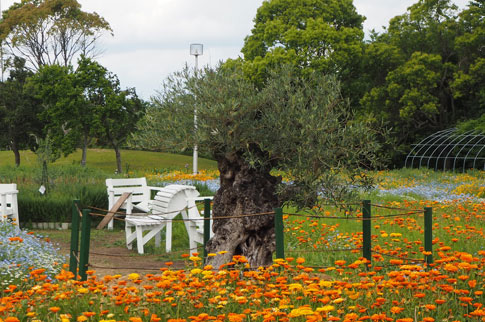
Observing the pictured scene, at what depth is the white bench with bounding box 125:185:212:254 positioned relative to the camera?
8.12 metres

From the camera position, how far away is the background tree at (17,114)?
31484mm

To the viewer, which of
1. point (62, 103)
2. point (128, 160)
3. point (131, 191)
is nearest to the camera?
point (131, 191)

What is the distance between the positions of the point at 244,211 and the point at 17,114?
2923 centimetres

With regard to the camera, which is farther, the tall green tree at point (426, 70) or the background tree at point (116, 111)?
the background tree at point (116, 111)

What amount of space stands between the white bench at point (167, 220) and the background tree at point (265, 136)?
2.37m

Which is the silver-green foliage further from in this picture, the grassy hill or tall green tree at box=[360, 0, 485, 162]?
the grassy hill

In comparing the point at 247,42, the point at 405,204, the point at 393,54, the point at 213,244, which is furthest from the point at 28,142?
the point at 213,244

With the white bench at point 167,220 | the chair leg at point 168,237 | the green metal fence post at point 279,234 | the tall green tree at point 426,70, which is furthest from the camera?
the tall green tree at point 426,70

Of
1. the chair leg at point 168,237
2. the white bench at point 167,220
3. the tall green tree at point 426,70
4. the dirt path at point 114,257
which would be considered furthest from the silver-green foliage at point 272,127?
the tall green tree at point 426,70

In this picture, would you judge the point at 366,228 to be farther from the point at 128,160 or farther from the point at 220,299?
the point at 128,160

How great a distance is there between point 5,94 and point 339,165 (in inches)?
1210

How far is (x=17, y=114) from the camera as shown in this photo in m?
31.4

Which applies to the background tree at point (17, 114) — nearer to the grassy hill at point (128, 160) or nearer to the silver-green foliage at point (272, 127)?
the grassy hill at point (128, 160)

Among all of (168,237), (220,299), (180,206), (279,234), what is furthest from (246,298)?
(180,206)
